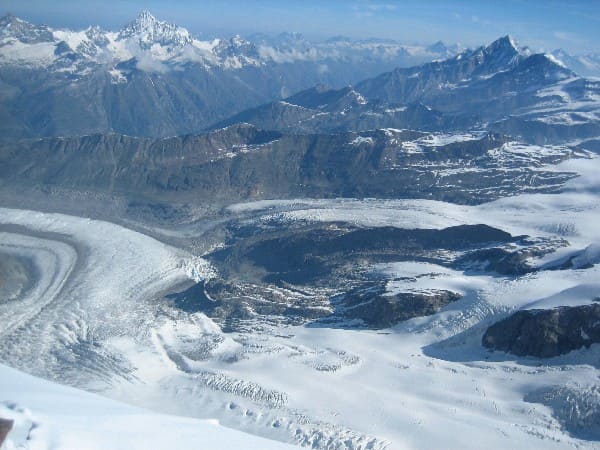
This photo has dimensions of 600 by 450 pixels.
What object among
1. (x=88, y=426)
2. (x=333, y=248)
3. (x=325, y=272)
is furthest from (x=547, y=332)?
(x=88, y=426)

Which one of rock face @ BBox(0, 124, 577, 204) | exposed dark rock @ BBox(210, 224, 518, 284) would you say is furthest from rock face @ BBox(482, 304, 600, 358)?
rock face @ BBox(0, 124, 577, 204)

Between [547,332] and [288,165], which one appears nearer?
[547,332]

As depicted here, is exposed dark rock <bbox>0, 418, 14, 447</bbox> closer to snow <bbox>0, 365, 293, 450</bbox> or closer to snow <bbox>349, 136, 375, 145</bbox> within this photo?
snow <bbox>0, 365, 293, 450</bbox>

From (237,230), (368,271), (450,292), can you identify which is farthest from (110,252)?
(450,292)

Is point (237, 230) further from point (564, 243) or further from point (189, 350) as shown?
point (564, 243)

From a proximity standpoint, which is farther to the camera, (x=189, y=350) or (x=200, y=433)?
(x=189, y=350)

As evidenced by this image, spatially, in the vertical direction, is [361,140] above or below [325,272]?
above

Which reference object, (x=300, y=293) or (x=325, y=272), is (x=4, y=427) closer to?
(x=300, y=293)
